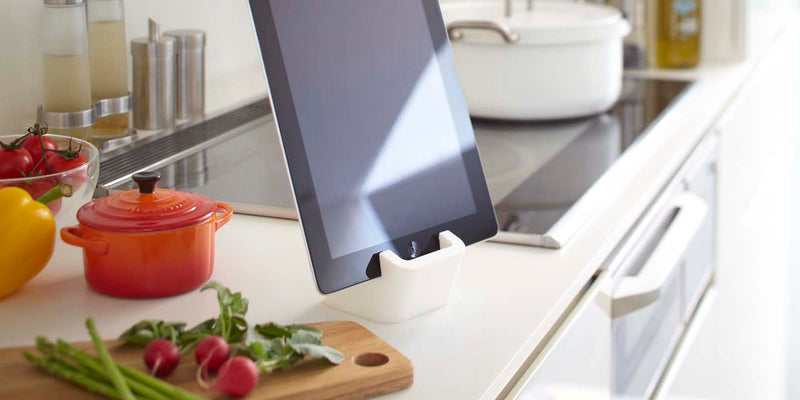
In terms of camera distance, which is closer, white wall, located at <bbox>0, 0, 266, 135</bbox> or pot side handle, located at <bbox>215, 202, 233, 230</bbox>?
pot side handle, located at <bbox>215, 202, 233, 230</bbox>

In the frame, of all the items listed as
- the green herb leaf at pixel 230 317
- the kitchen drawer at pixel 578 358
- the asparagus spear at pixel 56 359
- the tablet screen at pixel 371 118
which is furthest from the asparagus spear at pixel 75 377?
the kitchen drawer at pixel 578 358

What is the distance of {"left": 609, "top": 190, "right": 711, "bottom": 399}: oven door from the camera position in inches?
46.5

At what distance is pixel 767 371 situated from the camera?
2.53m

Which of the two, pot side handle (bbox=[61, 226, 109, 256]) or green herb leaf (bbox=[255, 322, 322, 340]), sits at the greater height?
pot side handle (bbox=[61, 226, 109, 256])

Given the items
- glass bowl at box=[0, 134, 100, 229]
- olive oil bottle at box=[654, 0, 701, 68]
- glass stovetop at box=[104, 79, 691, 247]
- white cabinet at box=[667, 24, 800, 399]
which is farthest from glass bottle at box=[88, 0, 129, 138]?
olive oil bottle at box=[654, 0, 701, 68]

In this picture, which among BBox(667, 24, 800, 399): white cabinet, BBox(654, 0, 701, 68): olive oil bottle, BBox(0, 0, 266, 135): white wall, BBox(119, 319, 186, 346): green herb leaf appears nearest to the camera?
BBox(119, 319, 186, 346): green herb leaf

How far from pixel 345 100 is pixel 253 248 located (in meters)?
0.25

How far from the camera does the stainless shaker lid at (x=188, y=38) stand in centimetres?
148

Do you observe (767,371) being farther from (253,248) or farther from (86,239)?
(86,239)

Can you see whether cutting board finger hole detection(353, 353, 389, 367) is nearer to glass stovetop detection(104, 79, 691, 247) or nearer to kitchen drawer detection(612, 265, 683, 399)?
glass stovetop detection(104, 79, 691, 247)

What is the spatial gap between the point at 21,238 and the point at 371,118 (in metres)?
0.33

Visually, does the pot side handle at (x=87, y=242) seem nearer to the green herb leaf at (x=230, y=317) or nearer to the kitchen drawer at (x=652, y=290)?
the green herb leaf at (x=230, y=317)

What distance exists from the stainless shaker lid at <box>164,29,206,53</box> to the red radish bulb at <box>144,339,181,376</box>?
835 millimetres

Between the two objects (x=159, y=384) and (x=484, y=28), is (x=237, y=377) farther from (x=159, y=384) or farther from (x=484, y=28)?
(x=484, y=28)
